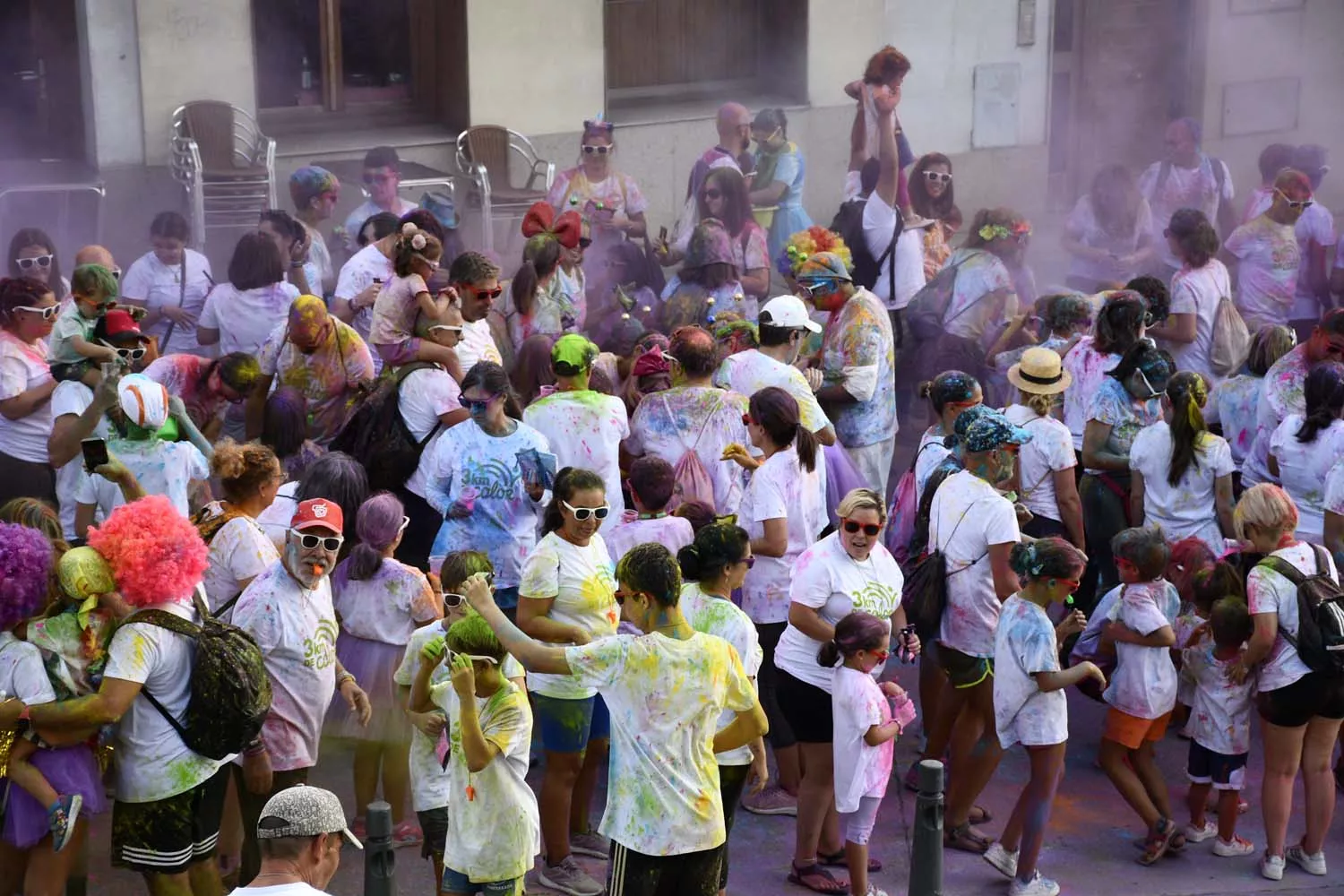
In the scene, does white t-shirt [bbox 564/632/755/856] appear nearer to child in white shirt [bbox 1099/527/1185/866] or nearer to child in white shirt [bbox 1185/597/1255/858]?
child in white shirt [bbox 1099/527/1185/866]

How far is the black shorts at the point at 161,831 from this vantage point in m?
5.71

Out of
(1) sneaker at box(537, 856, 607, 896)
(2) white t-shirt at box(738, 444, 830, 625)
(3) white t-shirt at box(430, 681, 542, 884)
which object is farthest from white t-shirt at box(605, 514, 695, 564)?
(3) white t-shirt at box(430, 681, 542, 884)

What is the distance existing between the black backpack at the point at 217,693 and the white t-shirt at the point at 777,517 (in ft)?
7.17

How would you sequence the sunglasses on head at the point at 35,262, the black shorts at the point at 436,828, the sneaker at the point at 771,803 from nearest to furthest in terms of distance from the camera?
the black shorts at the point at 436,828 → the sneaker at the point at 771,803 → the sunglasses on head at the point at 35,262

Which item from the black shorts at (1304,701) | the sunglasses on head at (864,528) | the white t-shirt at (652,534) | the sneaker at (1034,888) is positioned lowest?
the sneaker at (1034,888)

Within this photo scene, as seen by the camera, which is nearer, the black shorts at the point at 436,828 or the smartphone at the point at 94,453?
the black shorts at the point at 436,828

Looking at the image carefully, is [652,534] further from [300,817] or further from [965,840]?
[300,817]

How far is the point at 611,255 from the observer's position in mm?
11156

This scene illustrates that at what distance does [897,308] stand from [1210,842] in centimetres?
429

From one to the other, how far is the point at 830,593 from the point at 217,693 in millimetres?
2179

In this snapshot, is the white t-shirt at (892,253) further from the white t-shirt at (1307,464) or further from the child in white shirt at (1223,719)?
the child in white shirt at (1223,719)

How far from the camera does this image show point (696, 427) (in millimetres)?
7684

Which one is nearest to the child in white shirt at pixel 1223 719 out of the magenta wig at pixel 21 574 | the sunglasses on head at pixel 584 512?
the sunglasses on head at pixel 584 512

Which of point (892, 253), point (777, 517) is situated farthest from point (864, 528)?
point (892, 253)
